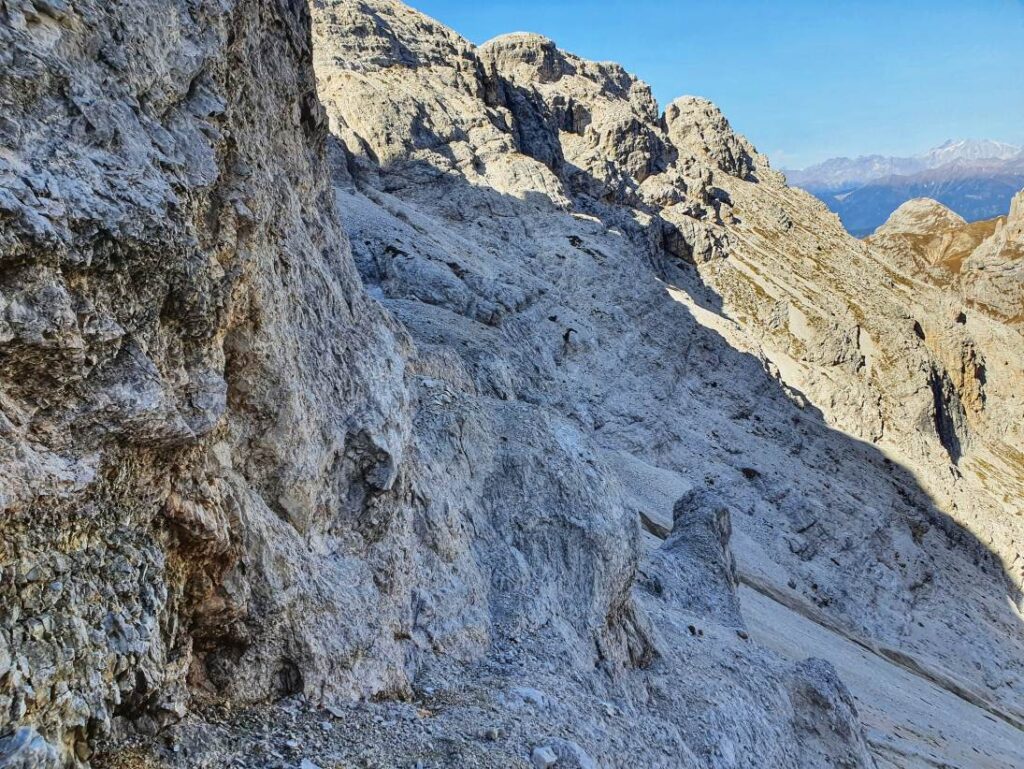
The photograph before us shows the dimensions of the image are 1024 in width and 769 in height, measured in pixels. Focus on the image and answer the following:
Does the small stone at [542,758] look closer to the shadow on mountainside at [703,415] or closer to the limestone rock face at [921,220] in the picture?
the shadow on mountainside at [703,415]

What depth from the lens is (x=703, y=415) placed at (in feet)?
191

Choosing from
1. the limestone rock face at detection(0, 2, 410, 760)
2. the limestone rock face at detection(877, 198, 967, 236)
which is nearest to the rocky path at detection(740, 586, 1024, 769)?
the limestone rock face at detection(0, 2, 410, 760)

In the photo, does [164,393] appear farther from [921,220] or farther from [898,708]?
[921,220]

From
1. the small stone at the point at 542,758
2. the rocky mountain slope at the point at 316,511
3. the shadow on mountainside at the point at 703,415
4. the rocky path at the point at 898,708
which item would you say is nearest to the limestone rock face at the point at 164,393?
the rocky mountain slope at the point at 316,511

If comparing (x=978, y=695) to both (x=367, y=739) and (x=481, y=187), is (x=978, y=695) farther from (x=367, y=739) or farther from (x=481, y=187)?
(x=481, y=187)

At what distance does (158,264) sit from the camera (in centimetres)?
933

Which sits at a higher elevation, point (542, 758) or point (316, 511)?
point (316, 511)

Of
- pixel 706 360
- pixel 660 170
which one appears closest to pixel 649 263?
pixel 706 360

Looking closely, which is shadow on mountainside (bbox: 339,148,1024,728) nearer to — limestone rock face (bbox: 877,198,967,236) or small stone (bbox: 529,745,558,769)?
small stone (bbox: 529,745,558,769)

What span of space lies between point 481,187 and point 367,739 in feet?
204

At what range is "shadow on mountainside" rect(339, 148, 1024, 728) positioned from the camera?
46406mm

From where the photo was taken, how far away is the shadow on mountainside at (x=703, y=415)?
46.4 m

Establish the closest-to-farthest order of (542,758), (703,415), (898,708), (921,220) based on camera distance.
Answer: (542,758), (898,708), (703,415), (921,220)

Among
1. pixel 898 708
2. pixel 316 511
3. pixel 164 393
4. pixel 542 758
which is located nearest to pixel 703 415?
pixel 898 708
